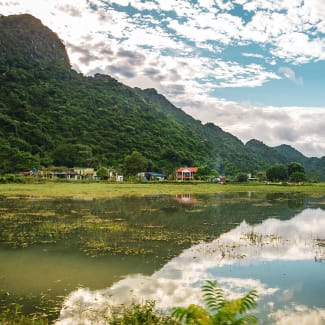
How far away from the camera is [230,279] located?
14.1 m

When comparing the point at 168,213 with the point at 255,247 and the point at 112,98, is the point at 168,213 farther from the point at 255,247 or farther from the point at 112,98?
the point at 112,98

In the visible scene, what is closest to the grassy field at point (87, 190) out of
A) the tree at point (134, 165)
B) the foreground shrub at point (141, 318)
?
the tree at point (134, 165)

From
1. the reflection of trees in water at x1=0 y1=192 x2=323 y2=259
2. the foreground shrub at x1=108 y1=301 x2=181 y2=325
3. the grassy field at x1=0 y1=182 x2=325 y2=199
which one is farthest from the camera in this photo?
the grassy field at x1=0 y1=182 x2=325 y2=199

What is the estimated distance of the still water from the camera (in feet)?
37.7

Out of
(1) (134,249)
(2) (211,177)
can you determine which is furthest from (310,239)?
(2) (211,177)

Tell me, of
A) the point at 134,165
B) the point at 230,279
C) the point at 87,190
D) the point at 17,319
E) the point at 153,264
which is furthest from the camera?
the point at 134,165

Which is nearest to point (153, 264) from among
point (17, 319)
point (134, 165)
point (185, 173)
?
point (17, 319)

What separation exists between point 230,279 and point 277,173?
360 ft

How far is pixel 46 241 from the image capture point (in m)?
20.7

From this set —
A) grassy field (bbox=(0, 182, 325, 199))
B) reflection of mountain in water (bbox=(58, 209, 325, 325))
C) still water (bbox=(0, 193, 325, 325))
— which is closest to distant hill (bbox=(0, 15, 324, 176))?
grassy field (bbox=(0, 182, 325, 199))

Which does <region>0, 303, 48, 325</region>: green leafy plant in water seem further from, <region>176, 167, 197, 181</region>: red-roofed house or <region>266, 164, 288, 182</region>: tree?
<region>266, 164, 288, 182</region>: tree

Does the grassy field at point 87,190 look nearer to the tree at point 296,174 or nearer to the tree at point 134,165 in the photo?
the tree at point 134,165

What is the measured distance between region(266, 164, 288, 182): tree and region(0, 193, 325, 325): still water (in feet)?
298

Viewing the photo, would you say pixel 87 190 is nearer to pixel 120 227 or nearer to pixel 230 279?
pixel 120 227
